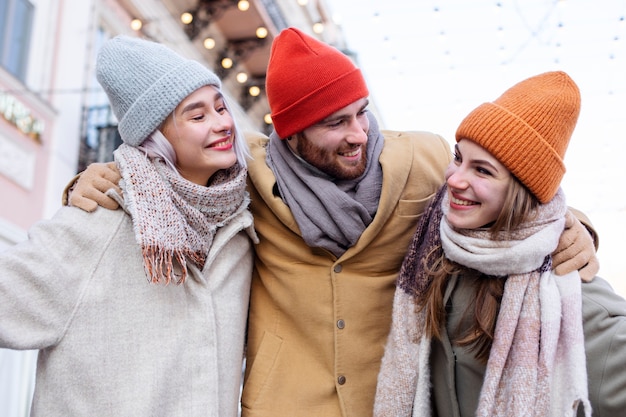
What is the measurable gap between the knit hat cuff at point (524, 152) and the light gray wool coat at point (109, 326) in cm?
95

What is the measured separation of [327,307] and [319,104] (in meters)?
0.75

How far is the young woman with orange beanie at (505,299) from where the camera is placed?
195cm

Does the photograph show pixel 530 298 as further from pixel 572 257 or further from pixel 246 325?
pixel 246 325

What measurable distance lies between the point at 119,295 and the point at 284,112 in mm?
955

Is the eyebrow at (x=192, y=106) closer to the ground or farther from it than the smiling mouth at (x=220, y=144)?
farther from it

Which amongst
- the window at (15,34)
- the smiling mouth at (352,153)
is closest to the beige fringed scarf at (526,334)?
the smiling mouth at (352,153)

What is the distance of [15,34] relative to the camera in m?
6.75

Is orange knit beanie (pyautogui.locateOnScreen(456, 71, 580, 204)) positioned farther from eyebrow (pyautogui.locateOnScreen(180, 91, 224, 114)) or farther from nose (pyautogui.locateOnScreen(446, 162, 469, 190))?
eyebrow (pyautogui.locateOnScreen(180, 91, 224, 114))

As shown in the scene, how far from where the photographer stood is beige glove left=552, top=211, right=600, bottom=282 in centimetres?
205

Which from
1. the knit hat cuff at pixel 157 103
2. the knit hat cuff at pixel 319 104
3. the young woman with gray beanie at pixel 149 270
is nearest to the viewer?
the young woman with gray beanie at pixel 149 270

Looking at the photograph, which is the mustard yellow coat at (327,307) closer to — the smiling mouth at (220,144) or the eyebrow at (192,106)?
the smiling mouth at (220,144)

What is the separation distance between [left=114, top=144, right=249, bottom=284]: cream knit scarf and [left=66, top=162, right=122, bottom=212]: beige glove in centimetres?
5

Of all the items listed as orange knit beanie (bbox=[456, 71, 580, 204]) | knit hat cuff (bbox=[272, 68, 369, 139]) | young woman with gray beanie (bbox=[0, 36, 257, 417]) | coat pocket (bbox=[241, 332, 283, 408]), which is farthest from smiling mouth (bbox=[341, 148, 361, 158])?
coat pocket (bbox=[241, 332, 283, 408])

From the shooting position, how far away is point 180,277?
2229 mm
